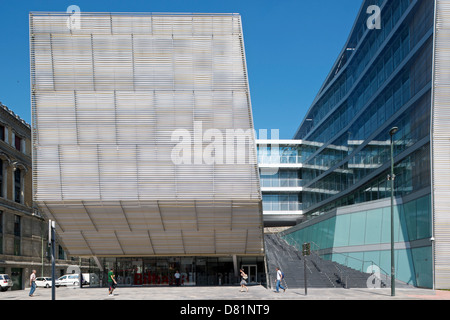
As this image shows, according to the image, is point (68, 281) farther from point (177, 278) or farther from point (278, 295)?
point (278, 295)

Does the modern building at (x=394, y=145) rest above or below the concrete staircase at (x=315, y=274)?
above

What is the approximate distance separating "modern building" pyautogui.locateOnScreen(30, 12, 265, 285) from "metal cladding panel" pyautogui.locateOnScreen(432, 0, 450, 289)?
11.8m

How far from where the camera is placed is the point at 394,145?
Answer: 3791cm

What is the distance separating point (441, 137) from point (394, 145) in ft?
21.1

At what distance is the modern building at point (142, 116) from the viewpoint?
31.3 metres

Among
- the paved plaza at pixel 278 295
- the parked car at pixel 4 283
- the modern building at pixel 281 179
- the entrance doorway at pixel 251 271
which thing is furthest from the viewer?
the modern building at pixel 281 179

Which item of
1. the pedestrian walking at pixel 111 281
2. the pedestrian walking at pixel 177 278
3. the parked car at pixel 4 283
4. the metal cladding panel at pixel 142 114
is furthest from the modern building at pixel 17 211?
the pedestrian walking at pixel 111 281

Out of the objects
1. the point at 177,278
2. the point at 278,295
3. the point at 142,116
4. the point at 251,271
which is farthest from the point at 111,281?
the point at 251,271

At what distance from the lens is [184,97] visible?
32.2m

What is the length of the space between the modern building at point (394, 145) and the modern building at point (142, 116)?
11.2 metres

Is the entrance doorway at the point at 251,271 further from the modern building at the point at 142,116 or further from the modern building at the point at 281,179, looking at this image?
the modern building at the point at 281,179

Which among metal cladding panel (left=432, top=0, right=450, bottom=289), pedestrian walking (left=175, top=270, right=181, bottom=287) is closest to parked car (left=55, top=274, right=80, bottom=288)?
pedestrian walking (left=175, top=270, right=181, bottom=287)

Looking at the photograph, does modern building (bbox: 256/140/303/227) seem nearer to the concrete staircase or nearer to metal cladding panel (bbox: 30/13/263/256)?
the concrete staircase
